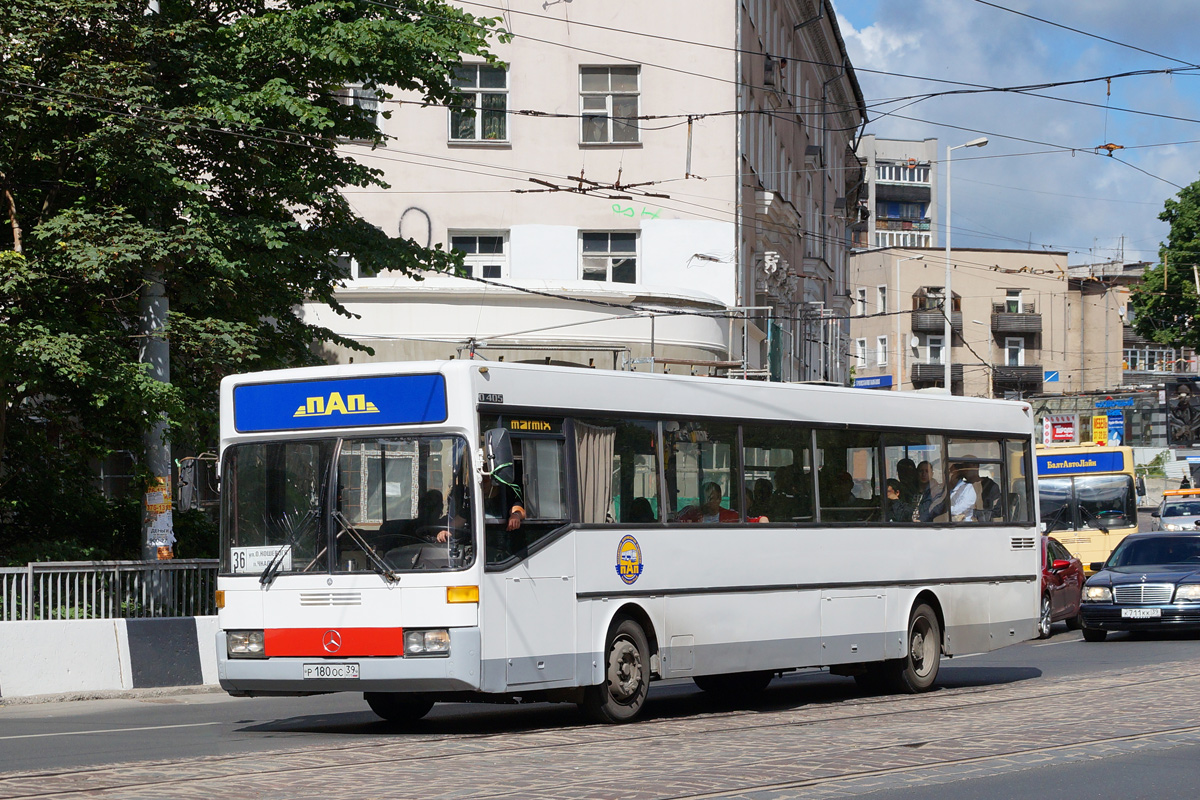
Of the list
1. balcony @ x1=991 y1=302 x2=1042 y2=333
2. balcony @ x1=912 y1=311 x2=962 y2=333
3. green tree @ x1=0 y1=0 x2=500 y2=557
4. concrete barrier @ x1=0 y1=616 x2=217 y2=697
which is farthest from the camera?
balcony @ x1=991 y1=302 x2=1042 y2=333

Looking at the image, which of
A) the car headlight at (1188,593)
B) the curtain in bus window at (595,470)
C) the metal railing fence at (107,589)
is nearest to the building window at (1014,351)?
the car headlight at (1188,593)

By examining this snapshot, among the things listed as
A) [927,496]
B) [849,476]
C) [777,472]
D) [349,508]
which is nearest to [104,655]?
[349,508]

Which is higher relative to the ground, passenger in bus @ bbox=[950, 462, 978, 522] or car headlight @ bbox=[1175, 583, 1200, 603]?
passenger in bus @ bbox=[950, 462, 978, 522]

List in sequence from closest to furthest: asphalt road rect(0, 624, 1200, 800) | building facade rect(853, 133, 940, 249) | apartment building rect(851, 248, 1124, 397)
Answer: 1. asphalt road rect(0, 624, 1200, 800)
2. apartment building rect(851, 248, 1124, 397)
3. building facade rect(853, 133, 940, 249)

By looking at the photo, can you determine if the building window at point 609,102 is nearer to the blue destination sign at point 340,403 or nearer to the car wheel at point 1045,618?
the car wheel at point 1045,618

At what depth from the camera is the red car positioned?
24.6 metres

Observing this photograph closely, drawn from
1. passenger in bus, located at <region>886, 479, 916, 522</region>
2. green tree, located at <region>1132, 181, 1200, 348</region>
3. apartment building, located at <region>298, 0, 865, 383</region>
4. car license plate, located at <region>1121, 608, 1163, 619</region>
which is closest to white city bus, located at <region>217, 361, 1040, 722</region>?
passenger in bus, located at <region>886, 479, 916, 522</region>

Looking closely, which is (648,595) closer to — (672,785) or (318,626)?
(318,626)

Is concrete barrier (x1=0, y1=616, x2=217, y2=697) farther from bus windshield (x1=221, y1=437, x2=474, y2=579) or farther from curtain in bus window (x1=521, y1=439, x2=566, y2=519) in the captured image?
curtain in bus window (x1=521, y1=439, x2=566, y2=519)

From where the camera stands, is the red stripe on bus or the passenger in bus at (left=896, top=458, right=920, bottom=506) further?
the passenger in bus at (left=896, top=458, right=920, bottom=506)

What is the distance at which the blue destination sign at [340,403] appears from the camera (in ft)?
37.8

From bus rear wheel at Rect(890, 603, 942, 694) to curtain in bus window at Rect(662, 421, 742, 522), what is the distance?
10.2ft

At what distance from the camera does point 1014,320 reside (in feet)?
310

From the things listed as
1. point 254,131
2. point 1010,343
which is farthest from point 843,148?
point 254,131
